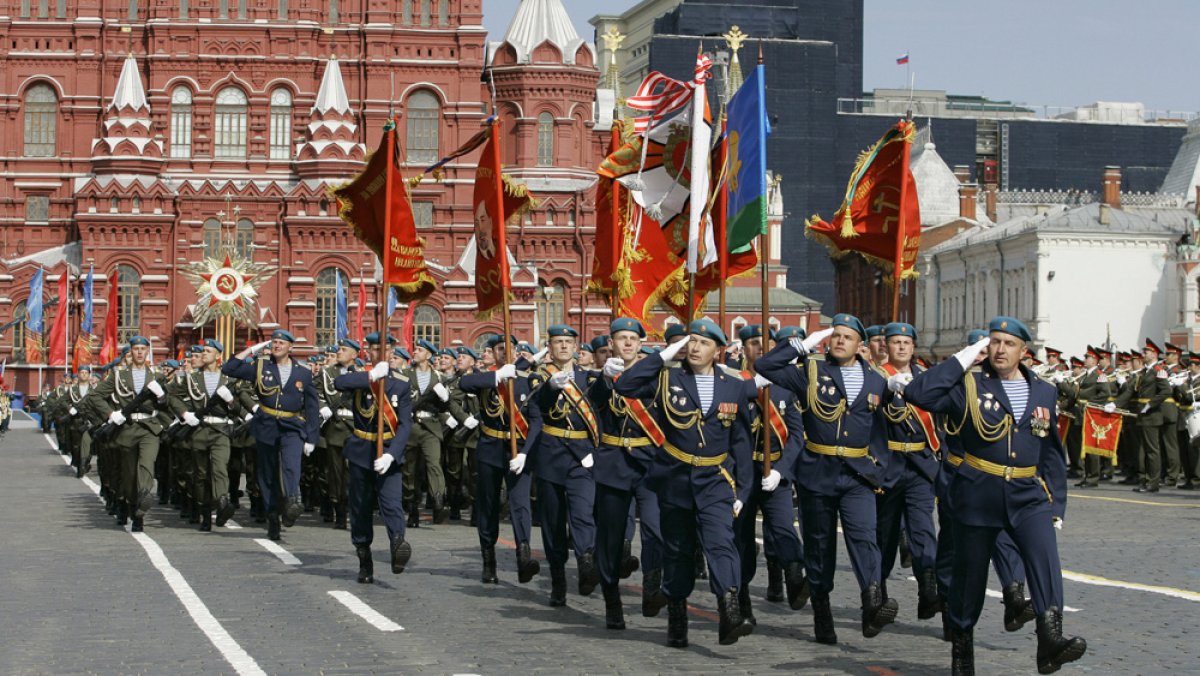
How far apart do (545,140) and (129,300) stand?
17.7 m

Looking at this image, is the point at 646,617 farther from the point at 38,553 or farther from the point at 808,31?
the point at 808,31

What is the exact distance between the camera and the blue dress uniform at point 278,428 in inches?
727

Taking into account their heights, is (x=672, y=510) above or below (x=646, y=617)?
above

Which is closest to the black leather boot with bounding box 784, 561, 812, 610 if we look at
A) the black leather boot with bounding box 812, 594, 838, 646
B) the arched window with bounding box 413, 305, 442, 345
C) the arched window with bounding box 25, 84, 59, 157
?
the black leather boot with bounding box 812, 594, 838, 646

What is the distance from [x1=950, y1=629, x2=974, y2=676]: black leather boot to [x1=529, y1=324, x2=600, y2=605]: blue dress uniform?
12.8ft

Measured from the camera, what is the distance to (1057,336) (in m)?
70.6

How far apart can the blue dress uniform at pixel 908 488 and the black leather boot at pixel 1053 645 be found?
258 cm

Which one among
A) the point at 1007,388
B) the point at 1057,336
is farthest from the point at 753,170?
the point at 1057,336

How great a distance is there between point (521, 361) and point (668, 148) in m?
3.77

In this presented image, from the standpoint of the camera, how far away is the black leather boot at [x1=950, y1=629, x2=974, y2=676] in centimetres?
980

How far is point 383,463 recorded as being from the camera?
14523mm

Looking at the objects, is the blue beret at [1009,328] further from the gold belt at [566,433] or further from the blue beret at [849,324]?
the gold belt at [566,433]

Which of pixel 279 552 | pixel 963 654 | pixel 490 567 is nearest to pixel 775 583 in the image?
pixel 490 567

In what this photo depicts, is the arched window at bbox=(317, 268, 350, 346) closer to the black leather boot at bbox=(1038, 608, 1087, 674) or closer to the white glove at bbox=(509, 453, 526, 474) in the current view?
the white glove at bbox=(509, 453, 526, 474)
